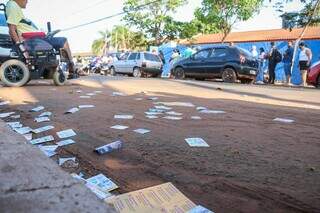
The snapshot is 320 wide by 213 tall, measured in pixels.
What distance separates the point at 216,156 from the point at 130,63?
65.7ft

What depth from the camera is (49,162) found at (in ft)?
9.32

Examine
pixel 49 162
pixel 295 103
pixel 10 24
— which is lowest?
pixel 295 103

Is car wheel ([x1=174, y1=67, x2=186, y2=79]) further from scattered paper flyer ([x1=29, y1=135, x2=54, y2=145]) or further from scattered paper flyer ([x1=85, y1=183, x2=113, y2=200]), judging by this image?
scattered paper flyer ([x1=85, y1=183, x2=113, y2=200])

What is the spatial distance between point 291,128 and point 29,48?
6688 mm

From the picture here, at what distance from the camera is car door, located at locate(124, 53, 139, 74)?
23188mm

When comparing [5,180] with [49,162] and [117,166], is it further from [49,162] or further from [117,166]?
[117,166]

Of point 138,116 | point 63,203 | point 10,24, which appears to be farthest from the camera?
point 10,24

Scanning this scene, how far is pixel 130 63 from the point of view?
23516 millimetres

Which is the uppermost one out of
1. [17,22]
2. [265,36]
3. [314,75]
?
[17,22]

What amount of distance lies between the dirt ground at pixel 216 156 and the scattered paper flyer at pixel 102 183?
7 centimetres

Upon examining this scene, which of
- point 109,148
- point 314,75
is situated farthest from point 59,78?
point 314,75

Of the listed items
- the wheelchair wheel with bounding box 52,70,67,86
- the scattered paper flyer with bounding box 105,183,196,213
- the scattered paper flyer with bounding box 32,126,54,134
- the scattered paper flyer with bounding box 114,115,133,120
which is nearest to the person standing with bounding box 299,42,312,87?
the wheelchair wheel with bounding box 52,70,67,86

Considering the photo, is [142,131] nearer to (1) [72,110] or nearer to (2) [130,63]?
(1) [72,110]

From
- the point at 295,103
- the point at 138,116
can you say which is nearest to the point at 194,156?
the point at 138,116
